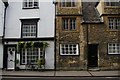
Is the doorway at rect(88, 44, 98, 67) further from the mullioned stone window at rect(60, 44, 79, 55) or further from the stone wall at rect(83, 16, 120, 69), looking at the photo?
the mullioned stone window at rect(60, 44, 79, 55)

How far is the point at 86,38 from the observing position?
52.3 feet

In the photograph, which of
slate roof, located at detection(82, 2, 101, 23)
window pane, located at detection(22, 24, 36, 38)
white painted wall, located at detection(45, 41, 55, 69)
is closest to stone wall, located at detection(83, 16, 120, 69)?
slate roof, located at detection(82, 2, 101, 23)

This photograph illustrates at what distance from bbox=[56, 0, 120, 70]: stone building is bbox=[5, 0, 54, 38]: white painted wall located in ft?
2.63

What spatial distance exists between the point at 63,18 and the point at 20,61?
6.07m

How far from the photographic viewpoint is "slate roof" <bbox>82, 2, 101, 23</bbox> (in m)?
16.4

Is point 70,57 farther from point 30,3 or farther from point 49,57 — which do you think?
point 30,3

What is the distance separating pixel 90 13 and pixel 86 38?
311 cm

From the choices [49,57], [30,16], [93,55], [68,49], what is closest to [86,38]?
[93,55]

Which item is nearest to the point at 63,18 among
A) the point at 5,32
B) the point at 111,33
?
the point at 111,33

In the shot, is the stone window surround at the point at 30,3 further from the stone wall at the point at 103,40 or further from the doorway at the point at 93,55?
the doorway at the point at 93,55

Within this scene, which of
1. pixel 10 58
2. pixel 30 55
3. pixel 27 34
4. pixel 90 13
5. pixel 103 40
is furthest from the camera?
pixel 90 13

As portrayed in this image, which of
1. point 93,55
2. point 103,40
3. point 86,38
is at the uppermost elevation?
point 86,38

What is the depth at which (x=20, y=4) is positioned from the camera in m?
16.7

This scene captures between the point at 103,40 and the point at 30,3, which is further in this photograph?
the point at 30,3
